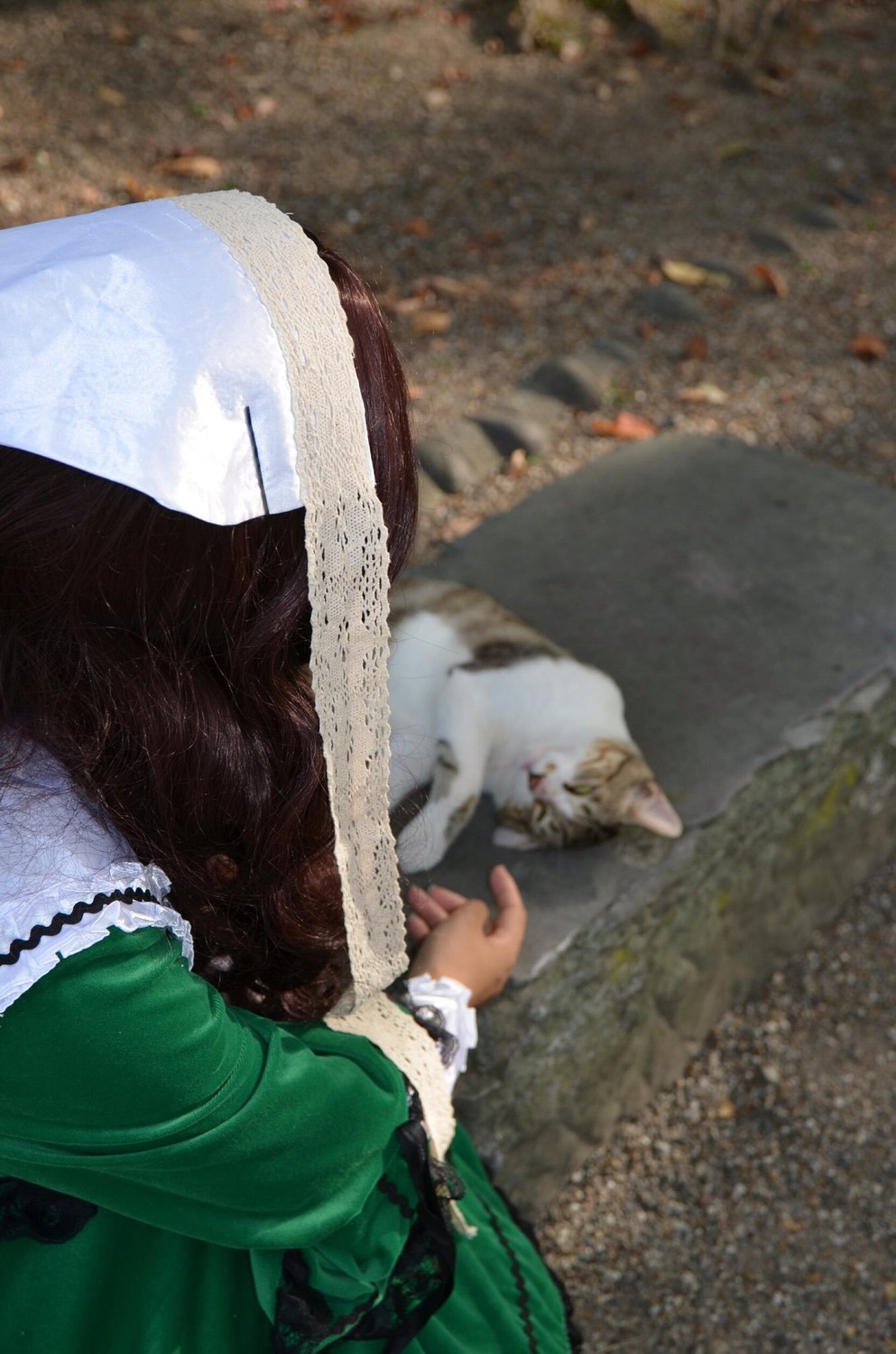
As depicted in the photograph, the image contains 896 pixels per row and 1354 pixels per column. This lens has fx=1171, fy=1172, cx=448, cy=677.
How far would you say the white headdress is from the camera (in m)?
0.81

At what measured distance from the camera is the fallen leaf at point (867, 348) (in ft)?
13.0

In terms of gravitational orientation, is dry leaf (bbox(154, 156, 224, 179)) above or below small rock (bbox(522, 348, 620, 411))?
above

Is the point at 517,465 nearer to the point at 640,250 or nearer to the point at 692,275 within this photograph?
the point at 692,275

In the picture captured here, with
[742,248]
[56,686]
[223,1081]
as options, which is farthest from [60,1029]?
[742,248]

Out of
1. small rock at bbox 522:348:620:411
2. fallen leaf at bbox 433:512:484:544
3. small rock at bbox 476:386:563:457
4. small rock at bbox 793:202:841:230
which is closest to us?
fallen leaf at bbox 433:512:484:544

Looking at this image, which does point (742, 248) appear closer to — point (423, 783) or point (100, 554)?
point (423, 783)

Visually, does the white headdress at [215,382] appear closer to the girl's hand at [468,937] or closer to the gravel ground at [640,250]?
the girl's hand at [468,937]

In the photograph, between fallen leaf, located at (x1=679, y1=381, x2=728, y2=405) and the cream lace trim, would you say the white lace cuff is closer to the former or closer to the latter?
the cream lace trim

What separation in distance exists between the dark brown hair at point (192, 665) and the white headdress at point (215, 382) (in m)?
0.06

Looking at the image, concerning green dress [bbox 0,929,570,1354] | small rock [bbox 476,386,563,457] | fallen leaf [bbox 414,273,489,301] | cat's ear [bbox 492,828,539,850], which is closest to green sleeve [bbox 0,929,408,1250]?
green dress [bbox 0,929,570,1354]

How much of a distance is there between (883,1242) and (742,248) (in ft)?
11.8

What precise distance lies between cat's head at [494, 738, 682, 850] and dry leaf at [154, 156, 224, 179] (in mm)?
3336

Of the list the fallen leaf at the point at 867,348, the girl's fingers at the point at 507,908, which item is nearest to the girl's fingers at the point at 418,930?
the girl's fingers at the point at 507,908

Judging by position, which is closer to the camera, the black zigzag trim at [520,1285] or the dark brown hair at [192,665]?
the dark brown hair at [192,665]
